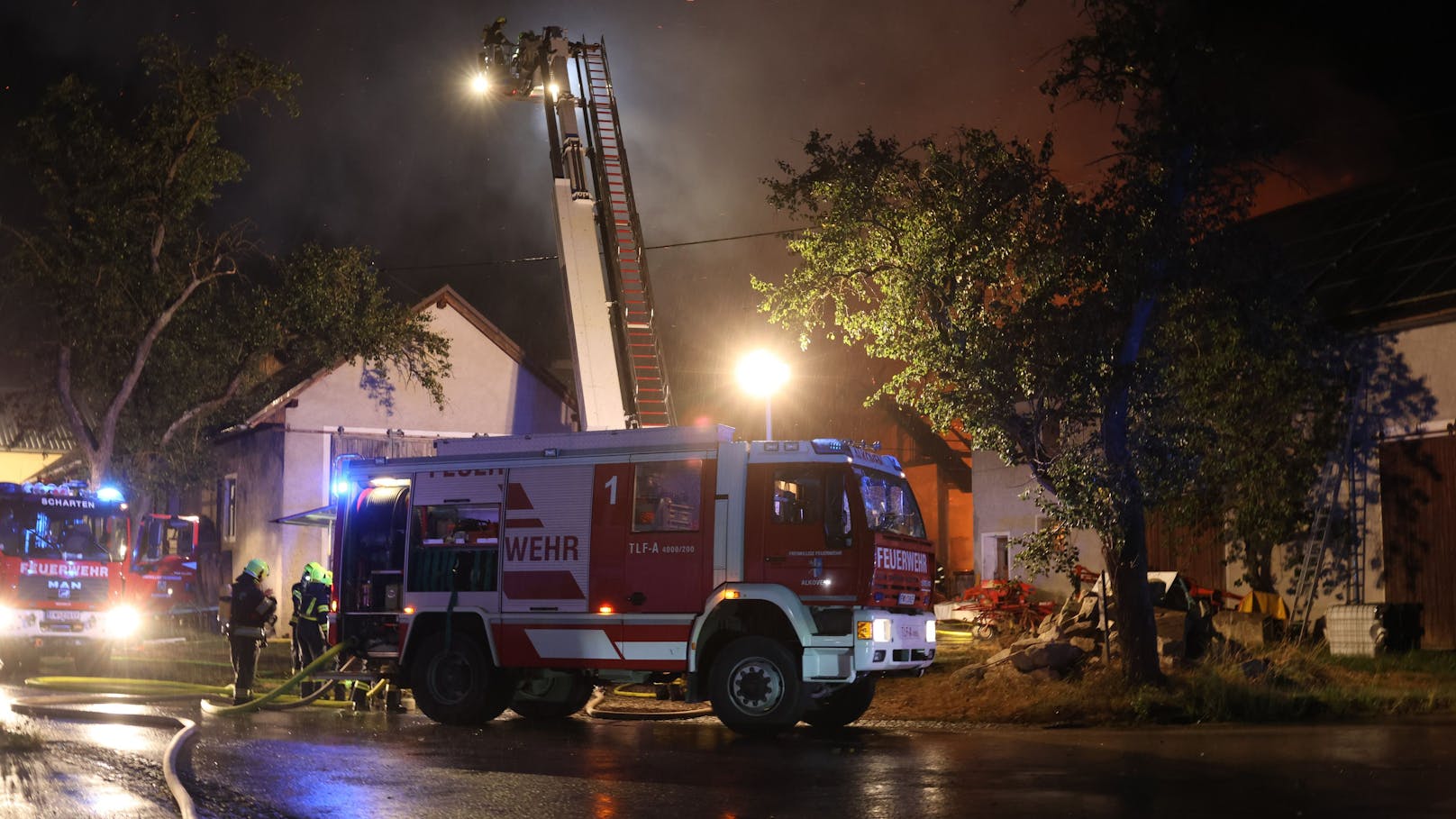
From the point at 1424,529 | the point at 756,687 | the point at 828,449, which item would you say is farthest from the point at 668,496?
the point at 1424,529

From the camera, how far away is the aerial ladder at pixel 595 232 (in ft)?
77.5

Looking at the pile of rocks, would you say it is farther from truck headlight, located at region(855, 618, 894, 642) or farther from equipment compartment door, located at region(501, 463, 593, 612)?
equipment compartment door, located at region(501, 463, 593, 612)

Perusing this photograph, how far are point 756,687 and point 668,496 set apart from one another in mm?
1999

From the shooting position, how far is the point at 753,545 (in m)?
12.6


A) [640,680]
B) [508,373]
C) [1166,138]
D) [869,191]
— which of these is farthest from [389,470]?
[508,373]

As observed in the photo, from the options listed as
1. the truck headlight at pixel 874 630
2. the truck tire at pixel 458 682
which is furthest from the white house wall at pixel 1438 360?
the truck tire at pixel 458 682

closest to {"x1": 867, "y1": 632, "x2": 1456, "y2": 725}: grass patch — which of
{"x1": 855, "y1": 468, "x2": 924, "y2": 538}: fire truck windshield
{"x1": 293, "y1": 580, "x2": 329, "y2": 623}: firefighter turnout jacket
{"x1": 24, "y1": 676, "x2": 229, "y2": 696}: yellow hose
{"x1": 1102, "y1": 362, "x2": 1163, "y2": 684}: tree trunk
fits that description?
{"x1": 1102, "y1": 362, "x2": 1163, "y2": 684}: tree trunk

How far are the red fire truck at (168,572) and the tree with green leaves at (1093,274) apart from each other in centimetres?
1351

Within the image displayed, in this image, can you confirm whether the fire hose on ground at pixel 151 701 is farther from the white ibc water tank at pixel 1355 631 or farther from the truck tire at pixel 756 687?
the white ibc water tank at pixel 1355 631

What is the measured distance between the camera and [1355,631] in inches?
719

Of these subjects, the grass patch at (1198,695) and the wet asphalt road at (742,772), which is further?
the grass patch at (1198,695)

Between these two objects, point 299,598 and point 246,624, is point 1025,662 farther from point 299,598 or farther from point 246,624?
point 246,624

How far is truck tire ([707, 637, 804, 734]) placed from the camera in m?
12.3

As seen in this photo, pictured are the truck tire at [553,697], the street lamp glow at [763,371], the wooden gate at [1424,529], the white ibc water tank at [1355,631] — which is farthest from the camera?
the street lamp glow at [763,371]
